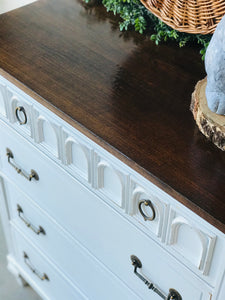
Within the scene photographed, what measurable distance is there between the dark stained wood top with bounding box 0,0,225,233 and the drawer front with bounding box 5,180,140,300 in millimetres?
386

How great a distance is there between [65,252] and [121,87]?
0.49 m

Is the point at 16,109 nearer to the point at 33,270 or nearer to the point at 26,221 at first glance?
the point at 26,221

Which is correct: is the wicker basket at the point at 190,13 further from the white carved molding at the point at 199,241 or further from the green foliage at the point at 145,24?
the white carved molding at the point at 199,241

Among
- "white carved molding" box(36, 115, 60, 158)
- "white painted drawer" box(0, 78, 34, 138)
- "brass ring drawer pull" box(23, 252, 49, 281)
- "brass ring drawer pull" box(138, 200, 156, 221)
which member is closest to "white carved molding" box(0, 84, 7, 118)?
"white painted drawer" box(0, 78, 34, 138)

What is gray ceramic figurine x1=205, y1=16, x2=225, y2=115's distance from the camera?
71cm

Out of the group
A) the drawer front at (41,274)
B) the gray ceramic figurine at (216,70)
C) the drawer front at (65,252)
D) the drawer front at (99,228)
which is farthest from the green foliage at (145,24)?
A: the drawer front at (41,274)

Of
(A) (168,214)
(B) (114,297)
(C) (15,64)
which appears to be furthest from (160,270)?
(C) (15,64)

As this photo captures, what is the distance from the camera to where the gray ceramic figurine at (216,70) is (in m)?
0.71

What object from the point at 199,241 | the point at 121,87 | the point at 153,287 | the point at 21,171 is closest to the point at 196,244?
the point at 199,241

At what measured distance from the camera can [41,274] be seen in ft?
4.65

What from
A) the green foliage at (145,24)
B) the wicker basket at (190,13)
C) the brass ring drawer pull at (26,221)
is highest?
the wicker basket at (190,13)

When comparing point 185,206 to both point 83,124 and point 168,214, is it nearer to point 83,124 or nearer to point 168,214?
point 168,214

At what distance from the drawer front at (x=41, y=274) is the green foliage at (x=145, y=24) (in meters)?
0.69

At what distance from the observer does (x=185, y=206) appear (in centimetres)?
72
